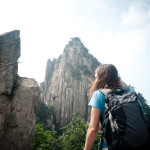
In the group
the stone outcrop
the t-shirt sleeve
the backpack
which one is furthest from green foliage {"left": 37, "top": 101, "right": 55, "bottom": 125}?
the backpack

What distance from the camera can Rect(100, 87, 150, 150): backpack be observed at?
1181mm

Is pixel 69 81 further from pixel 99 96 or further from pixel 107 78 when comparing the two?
pixel 99 96

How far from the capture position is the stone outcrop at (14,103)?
377cm

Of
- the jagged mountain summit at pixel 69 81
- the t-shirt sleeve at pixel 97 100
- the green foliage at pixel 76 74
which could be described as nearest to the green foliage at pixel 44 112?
the jagged mountain summit at pixel 69 81

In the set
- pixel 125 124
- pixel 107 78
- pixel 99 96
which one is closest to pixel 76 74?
pixel 107 78

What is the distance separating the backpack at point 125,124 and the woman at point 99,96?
5.8 inches

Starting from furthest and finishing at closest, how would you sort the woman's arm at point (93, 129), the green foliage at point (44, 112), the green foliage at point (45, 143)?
the green foliage at point (44, 112)
the green foliage at point (45, 143)
the woman's arm at point (93, 129)

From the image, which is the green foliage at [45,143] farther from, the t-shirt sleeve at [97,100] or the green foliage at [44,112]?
the green foliage at [44,112]

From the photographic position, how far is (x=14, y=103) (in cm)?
409

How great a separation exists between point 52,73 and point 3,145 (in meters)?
39.1

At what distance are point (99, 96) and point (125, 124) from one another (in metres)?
0.50

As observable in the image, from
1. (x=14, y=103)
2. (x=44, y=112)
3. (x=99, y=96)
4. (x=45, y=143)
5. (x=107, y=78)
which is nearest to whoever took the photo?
(x=99, y=96)

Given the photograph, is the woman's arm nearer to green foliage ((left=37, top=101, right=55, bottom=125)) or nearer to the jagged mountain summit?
green foliage ((left=37, top=101, right=55, bottom=125))

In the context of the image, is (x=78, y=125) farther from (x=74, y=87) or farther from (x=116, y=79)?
(x=74, y=87)
